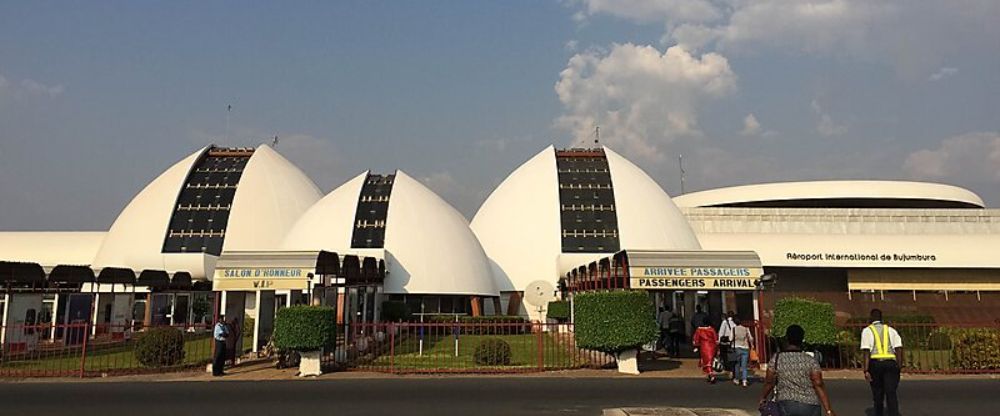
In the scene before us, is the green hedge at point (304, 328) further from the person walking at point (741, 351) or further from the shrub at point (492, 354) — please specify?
the person walking at point (741, 351)

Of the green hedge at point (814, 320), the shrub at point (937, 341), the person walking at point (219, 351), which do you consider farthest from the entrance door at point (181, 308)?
the shrub at point (937, 341)

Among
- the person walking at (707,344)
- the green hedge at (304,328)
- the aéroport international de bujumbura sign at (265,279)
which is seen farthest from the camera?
the aéroport international de bujumbura sign at (265,279)

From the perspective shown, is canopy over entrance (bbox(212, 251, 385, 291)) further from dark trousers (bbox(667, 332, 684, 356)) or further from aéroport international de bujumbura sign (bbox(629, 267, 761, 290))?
dark trousers (bbox(667, 332, 684, 356))

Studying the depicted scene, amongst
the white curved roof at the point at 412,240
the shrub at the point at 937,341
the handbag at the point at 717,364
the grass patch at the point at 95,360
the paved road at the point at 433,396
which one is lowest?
the paved road at the point at 433,396

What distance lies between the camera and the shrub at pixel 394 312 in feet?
87.7

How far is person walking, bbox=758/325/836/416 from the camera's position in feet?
19.3

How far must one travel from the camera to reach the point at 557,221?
36.0m

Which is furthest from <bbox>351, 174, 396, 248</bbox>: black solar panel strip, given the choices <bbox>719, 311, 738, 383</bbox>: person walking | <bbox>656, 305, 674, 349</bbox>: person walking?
<bbox>719, 311, 738, 383</bbox>: person walking

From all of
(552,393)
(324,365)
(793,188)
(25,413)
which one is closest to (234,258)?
(324,365)

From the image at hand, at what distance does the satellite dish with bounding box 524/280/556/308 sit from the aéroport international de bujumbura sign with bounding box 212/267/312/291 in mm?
17426

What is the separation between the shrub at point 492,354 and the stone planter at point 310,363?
3600 mm

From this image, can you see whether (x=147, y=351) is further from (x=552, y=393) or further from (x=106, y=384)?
(x=552, y=393)

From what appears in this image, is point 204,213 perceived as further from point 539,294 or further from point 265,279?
point 265,279

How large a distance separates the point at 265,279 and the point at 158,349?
9.83 ft
